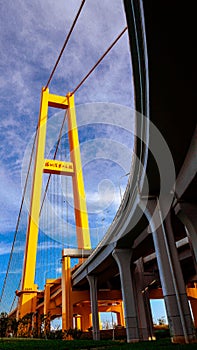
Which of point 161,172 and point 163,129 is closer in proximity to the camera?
point 163,129

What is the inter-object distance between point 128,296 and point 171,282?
6.63m

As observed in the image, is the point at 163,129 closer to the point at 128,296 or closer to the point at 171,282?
the point at 171,282

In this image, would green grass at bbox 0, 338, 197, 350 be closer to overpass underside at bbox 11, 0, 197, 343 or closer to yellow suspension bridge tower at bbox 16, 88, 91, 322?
overpass underside at bbox 11, 0, 197, 343

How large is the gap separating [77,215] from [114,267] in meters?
A: 6.83

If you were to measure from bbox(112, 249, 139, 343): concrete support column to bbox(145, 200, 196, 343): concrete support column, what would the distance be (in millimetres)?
6195

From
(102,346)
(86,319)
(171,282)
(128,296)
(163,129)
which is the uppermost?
(163,129)

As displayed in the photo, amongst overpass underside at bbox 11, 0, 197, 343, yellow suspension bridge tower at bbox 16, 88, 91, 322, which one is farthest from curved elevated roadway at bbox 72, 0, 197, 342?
yellow suspension bridge tower at bbox 16, 88, 91, 322

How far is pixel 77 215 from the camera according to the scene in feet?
95.5

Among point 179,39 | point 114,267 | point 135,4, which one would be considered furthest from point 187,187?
point 114,267

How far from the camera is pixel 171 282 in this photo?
39.5 ft

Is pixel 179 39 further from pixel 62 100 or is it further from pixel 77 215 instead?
pixel 62 100

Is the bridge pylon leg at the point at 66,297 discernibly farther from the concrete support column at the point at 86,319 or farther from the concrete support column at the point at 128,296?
the concrete support column at the point at 86,319

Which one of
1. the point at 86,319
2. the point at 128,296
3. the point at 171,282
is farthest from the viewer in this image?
the point at 86,319

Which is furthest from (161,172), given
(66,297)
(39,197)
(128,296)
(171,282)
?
(66,297)
